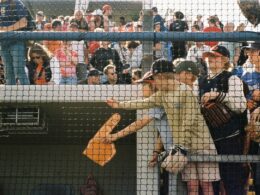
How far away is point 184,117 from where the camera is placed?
5523 mm

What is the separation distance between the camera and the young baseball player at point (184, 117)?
551 centimetres

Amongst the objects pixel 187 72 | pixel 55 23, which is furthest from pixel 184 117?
pixel 55 23

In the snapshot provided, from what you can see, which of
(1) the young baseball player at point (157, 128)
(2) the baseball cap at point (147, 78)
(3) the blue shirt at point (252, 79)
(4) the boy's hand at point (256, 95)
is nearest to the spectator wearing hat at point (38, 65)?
(1) the young baseball player at point (157, 128)

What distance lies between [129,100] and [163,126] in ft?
1.53

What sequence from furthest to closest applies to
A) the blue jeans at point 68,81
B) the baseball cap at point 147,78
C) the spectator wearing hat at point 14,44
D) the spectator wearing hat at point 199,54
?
the spectator wearing hat at point 199,54 → the blue jeans at point 68,81 → the spectator wearing hat at point 14,44 → the baseball cap at point 147,78

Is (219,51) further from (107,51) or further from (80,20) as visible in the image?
(80,20)

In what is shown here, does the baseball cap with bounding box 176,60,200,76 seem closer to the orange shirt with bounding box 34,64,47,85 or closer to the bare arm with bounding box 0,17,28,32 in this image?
the orange shirt with bounding box 34,64,47,85

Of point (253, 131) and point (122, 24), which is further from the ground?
point (122, 24)

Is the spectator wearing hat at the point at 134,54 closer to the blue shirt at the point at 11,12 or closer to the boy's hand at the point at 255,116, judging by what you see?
the blue shirt at the point at 11,12

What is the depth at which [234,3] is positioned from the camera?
18.7 ft

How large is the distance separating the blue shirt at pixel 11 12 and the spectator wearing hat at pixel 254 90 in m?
2.40

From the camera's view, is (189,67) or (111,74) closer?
(189,67)

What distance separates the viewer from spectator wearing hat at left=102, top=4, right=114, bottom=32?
7633 mm

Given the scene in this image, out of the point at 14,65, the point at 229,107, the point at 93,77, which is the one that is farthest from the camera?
the point at 93,77
